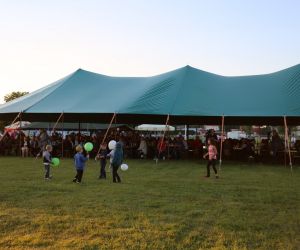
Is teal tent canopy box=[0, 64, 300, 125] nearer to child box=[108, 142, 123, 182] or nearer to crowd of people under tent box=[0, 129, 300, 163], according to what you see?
crowd of people under tent box=[0, 129, 300, 163]

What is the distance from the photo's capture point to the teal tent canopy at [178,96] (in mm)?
16602

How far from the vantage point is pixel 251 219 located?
6.74 meters

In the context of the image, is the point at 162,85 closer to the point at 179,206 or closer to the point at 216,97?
the point at 216,97

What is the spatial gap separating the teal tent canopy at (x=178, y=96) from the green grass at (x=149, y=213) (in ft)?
16.6

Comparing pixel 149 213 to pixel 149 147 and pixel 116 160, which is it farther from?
pixel 149 147

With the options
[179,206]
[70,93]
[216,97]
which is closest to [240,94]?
[216,97]

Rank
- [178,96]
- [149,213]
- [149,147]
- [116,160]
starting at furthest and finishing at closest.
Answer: [149,147]
[178,96]
[116,160]
[149,213]

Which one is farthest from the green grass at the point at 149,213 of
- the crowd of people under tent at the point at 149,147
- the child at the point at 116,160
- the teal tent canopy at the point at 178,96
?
the crowd of people under tent at the point at 149,147

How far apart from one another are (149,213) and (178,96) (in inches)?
430

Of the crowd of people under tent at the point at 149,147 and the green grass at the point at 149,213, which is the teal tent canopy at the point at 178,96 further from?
the green grass at the point at 149,213

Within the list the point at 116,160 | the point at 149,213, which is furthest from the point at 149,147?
the point at 149,213

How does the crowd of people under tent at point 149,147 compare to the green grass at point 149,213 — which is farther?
the crowd of people under tent at point 149,147

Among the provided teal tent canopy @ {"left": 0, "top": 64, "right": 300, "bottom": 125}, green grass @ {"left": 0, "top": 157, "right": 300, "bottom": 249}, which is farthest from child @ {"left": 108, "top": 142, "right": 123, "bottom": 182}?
teal tent canopy @ {"left": 0, "top": 64, "right": 300, "bottom": 125}

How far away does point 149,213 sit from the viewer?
7066 millimetres
